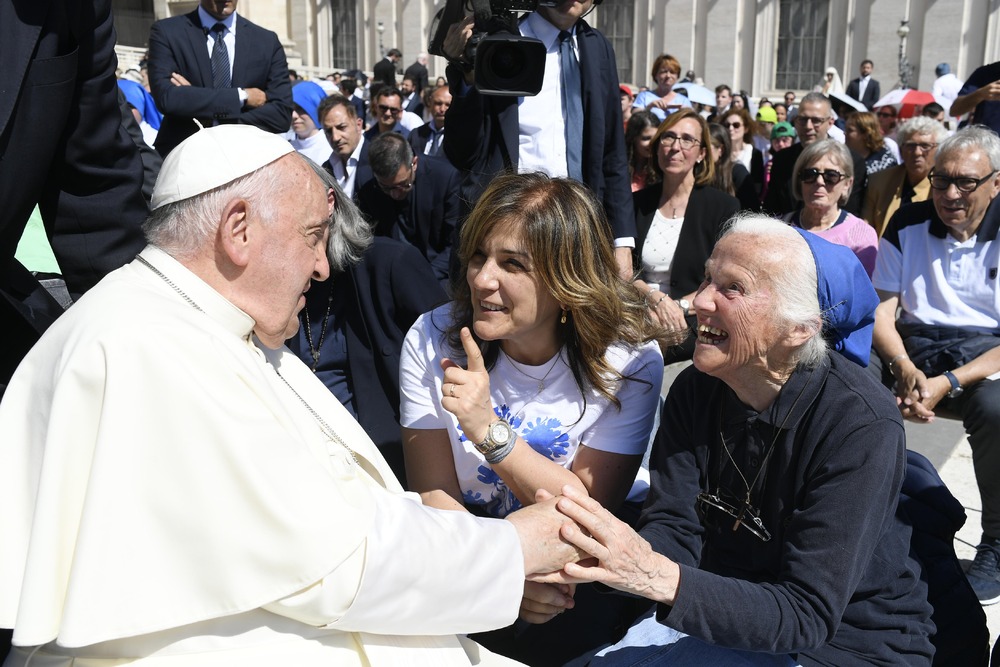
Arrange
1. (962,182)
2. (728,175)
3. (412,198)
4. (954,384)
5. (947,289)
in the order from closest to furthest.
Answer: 1. (954,384)
2. (962,182)
3. (947,289)
4. (412,198)
5. (728,175)

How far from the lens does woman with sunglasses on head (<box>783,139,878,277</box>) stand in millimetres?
5168

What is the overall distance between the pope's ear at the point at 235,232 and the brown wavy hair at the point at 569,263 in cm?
92

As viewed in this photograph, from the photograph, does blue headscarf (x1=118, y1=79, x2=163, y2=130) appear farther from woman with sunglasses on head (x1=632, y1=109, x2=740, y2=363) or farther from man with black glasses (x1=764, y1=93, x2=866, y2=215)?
man with black glasses (x1=764, y1=93, x2=866, y2=215)

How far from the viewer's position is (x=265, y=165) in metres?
2.12

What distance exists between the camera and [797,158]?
19.3 feet

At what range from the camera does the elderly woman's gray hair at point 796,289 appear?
2312 millimetres

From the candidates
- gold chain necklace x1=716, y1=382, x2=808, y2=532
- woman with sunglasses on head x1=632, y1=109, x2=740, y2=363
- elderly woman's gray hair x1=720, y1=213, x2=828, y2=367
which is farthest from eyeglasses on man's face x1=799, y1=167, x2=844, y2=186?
gold chain necklace x1=716, y1=382, x2=808, y2=532

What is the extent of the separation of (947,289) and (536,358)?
242 centimetres

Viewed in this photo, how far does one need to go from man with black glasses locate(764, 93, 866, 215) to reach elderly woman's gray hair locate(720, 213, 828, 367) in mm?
3706

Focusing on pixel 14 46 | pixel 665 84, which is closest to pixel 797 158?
pixel 14 46

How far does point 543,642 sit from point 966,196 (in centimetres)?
291

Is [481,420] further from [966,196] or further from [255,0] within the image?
[255,0]

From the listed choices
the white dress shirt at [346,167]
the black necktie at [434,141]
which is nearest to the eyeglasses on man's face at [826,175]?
the white dress shirt at [346,167]

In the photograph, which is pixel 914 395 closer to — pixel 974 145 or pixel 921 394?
pixel 921 394
